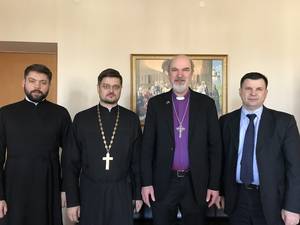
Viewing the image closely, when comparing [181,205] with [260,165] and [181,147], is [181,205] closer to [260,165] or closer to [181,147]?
[181,147]

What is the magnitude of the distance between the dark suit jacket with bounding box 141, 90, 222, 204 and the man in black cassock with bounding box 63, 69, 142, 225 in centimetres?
12

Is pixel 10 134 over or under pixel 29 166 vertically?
over

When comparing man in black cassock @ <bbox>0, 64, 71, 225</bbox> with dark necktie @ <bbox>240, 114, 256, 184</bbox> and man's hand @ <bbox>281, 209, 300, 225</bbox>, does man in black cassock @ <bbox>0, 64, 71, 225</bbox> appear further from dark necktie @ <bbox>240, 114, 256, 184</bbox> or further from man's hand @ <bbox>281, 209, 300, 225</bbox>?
man's hand @ <bbox>281, 209, 300, 225</bbox>

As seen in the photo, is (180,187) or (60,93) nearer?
(180,187)

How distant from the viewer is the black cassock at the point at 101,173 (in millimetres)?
2498

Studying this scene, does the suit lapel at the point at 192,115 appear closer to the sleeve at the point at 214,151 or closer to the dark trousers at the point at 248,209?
the sleeve at the point at 214,151

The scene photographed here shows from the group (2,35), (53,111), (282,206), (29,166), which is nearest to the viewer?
(282,206)

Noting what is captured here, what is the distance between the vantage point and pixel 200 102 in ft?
8.57

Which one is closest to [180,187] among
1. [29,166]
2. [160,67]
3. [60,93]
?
[29,166]

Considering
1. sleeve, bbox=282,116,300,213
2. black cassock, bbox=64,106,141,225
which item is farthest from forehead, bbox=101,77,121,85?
sleeve, bbox=282,116,300,213

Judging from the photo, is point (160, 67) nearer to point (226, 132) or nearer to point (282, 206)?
point (226, 132)

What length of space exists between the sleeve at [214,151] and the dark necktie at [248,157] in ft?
0.57

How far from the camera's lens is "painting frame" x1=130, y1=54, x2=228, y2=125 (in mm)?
3688

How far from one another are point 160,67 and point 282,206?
1903 millimetres
